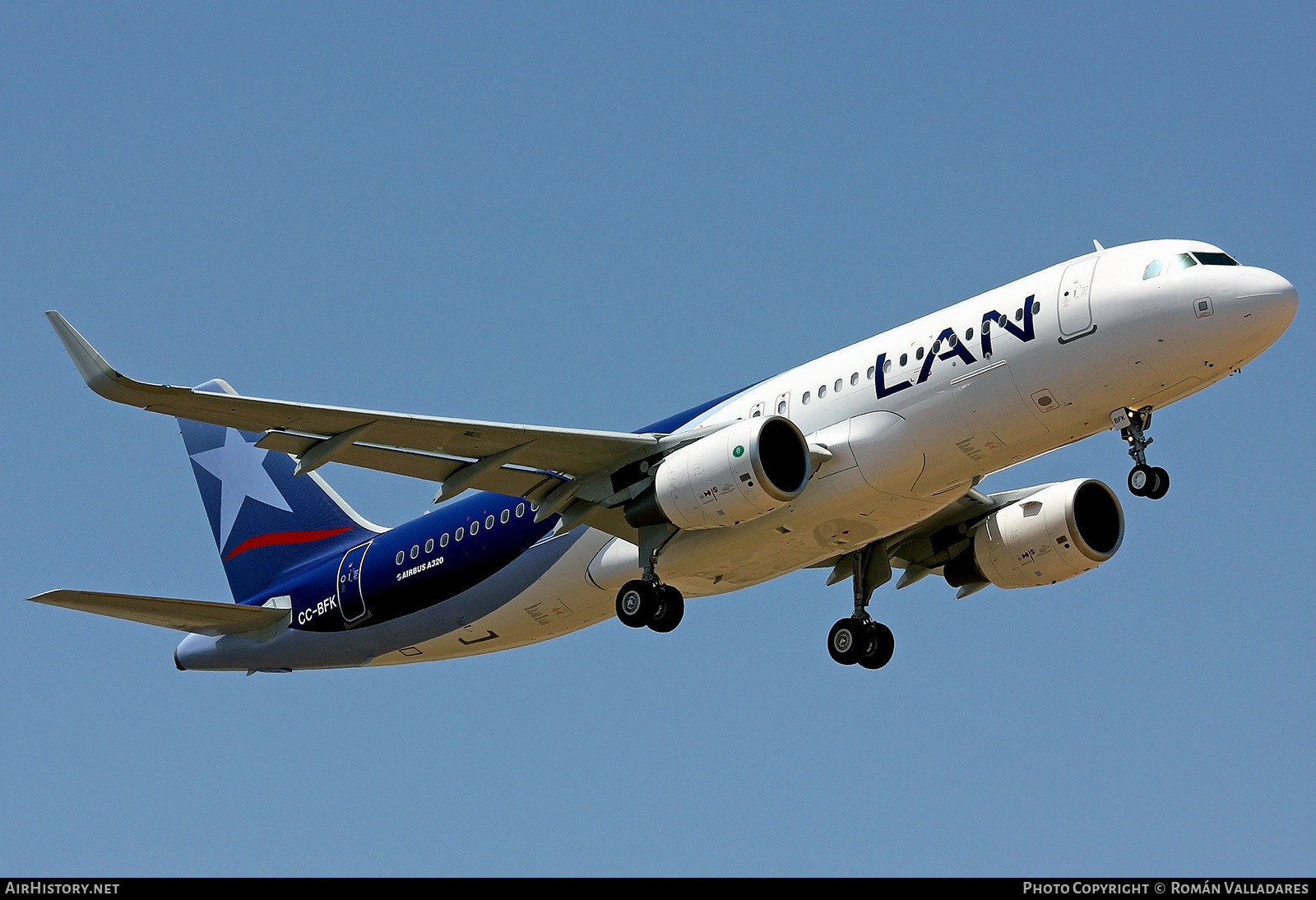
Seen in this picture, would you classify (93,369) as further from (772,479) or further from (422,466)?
(772,479)

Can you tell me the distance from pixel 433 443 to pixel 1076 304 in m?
11.0

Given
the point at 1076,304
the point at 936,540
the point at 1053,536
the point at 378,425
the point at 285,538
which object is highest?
the point at 285,538

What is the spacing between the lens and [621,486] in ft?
95.8

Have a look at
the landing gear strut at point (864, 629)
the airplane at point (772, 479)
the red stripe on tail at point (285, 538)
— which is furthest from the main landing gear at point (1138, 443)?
the red stripe on tail at point (285, 538)

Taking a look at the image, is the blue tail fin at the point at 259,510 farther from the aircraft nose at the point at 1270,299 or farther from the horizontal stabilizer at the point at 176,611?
the aircraft nose at the point at 1270,299

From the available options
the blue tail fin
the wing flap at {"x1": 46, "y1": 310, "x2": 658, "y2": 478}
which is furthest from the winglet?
the blue tail fin

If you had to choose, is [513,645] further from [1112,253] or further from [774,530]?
[1112,253]

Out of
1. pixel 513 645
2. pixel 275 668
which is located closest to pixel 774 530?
pixel 513 645

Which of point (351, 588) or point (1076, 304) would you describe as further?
point (351, 588)

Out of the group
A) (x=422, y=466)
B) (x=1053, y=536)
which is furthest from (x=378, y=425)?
(x=1053, y=536)

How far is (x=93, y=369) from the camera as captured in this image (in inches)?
966

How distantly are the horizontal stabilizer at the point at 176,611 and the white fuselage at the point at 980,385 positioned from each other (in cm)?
1008

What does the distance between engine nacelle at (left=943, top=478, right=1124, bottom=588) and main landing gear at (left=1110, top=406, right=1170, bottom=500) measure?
5.48m
